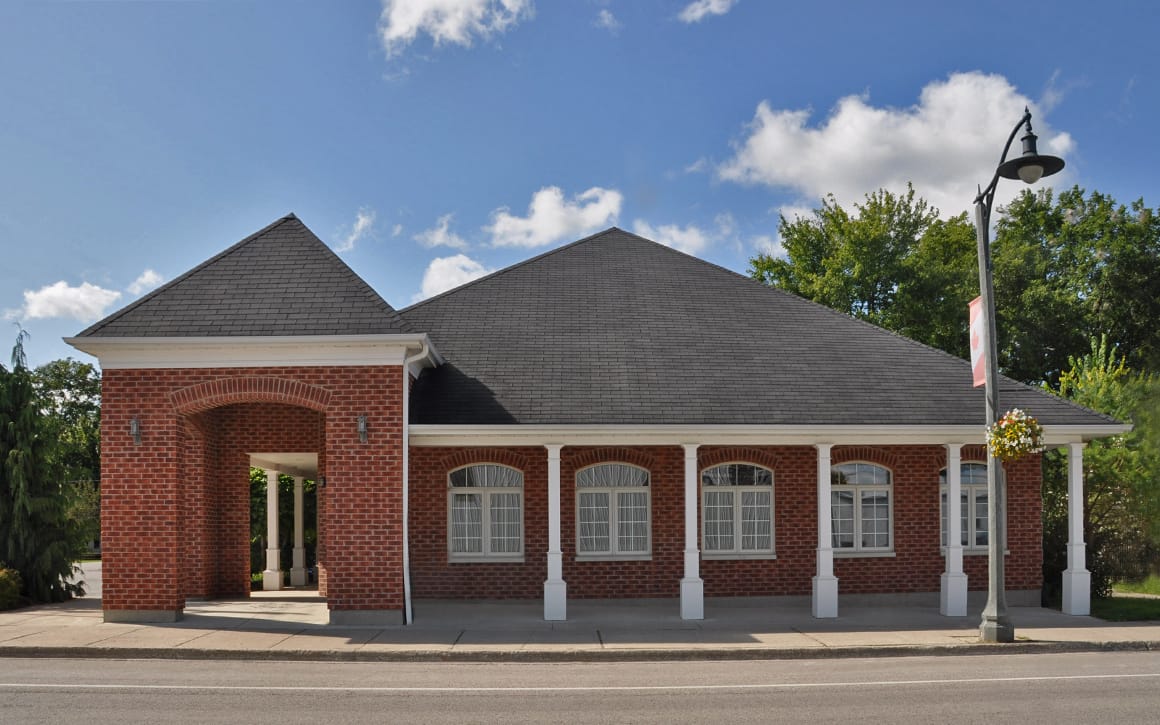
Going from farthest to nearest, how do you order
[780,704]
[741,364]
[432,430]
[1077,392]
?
[1077,392]
[741,364]
[432,430]
[780,704]

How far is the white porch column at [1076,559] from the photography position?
16.9 meters

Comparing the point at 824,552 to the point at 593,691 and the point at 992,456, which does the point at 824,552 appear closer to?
the point at 992,456

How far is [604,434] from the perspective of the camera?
626 inches

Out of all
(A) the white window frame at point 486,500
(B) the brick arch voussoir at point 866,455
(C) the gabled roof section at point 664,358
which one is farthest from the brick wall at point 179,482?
(B) the brick arch voussoir at point 866,455

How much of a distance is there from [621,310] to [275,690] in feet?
38.7

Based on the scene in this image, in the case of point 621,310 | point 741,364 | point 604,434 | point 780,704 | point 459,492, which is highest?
point 621,310

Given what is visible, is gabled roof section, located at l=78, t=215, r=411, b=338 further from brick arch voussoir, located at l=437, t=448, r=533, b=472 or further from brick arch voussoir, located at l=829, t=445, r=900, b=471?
brick arch voussoir, located at l=829, t=445, r=900, b=471

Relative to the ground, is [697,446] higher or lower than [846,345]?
lower

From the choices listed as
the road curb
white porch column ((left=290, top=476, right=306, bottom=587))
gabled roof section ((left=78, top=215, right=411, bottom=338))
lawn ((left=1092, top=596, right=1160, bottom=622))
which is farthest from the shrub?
lawn ((left=1092, top=596, right=1160, bottom=622))

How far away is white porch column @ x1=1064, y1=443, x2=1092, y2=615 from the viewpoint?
55.4 ft

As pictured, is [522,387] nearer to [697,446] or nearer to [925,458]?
[697,446]

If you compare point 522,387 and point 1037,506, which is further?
point 1037,506

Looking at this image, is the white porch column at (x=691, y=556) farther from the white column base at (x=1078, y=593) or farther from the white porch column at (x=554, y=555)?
the white column base at (x=1078, y=593)

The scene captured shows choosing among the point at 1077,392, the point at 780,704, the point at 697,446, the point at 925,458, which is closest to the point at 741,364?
the point at 697,446
